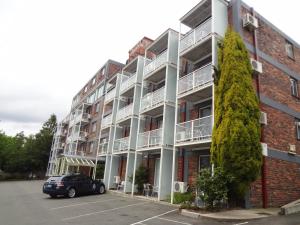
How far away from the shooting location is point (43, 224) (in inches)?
371

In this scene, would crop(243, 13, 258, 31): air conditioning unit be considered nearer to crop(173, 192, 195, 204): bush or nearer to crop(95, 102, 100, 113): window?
crop(173, 192, 195, 204): bush

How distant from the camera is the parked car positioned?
18062 mm

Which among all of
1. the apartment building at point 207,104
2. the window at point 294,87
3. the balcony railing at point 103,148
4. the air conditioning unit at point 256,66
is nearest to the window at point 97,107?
the balcony railing at point 103,148

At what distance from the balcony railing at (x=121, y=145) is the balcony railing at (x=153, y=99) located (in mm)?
3508

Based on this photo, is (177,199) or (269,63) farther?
(269,63)

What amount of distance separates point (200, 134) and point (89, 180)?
10185mm

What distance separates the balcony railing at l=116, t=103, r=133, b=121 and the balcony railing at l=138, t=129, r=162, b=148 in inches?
143

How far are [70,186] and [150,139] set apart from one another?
629 centimetres

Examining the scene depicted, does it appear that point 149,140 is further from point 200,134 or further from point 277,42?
point 277,42

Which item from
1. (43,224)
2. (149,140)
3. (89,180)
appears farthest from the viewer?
(89,180)

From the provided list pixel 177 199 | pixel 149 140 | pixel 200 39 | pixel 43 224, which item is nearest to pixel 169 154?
pixel 149 140

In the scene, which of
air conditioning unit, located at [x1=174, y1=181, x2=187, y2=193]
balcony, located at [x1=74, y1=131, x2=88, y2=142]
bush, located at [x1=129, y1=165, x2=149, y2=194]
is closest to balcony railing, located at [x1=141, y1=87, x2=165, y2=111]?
bush, located at [x1=129, y1=165, x2=149, y2=194]

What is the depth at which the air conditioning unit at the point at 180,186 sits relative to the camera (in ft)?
50.3

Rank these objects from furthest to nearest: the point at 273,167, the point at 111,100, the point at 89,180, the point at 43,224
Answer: the point at 111,100 → the point at 89,180 → the point at 273,167 → the point at 43,224
